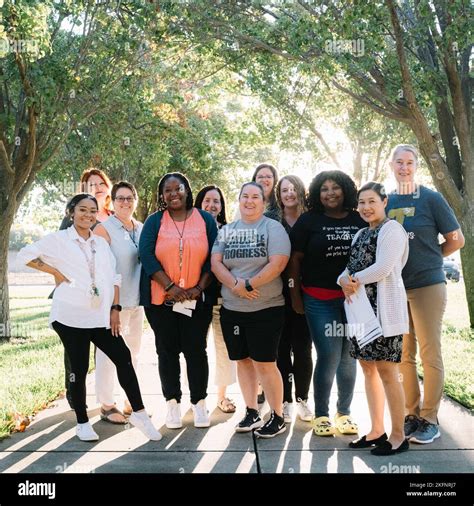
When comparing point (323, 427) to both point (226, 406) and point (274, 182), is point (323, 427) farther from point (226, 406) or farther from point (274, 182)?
point (274, 182)

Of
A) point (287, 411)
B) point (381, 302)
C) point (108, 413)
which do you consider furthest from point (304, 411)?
point (108, 413)

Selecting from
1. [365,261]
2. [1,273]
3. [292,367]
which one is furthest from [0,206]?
[365,261]

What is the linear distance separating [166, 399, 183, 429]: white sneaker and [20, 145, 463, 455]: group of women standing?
0.04 ft

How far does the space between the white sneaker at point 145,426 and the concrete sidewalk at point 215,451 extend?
2.6 inches

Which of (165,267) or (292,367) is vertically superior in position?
(165,267)

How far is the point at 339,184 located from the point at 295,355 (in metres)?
1.67

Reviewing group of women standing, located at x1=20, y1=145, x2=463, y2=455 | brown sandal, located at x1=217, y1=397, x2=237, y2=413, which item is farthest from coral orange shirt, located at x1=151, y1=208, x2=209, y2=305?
brown sandal, located at x1=217, y1=397, x2=237, y2=413

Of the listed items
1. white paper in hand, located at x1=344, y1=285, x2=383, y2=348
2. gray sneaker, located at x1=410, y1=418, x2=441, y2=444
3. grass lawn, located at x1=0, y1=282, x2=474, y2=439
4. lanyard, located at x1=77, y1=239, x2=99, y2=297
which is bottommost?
grass lawn, located at x1=0, y1=282, x2=474, y2=439

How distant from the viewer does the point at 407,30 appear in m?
11.8

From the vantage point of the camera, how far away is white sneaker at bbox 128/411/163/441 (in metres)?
5.24

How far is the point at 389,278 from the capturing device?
478cm

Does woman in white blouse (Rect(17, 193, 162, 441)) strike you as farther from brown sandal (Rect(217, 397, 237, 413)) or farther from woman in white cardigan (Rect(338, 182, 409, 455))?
woman in white cardigan (Rect(338, 182, 409, 455))

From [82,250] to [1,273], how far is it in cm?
798

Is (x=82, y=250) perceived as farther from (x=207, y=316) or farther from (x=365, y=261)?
(x=365, y=261)
